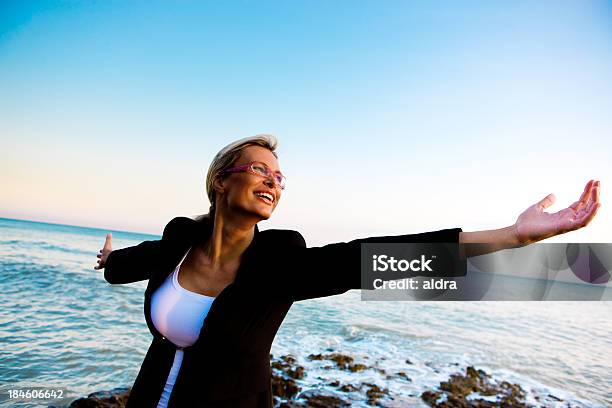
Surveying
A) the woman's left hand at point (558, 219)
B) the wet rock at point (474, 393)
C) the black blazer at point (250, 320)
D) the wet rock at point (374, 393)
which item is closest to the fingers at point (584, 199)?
the woman's left hand at point (558, 219)

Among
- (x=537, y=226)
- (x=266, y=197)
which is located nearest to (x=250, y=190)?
(x=266, y=197)

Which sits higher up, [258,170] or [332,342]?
[258,170]

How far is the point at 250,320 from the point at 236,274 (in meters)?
0.42

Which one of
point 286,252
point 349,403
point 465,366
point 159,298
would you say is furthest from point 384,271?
point 465,366

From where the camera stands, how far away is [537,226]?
1675mm

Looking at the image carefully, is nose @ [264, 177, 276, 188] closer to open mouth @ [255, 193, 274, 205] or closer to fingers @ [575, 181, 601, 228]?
open mouth @ [255, 193, 274, 205]

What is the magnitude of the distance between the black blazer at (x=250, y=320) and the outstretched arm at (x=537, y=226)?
0.41 ft

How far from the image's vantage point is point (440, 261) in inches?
77.3

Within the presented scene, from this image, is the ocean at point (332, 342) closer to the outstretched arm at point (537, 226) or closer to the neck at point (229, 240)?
the neck at point (229, 240)

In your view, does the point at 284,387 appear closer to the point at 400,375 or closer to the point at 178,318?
the point at 400,375

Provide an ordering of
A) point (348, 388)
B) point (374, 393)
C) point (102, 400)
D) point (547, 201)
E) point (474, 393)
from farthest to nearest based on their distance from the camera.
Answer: point (474, 393) → point (348, 388) → point (374, 393) → point (102, 400) → point (547, 201)

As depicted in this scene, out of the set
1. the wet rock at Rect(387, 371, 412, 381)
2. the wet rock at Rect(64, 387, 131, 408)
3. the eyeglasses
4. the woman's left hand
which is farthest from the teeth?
the wet rock at Rect(387, 371, 412, 381)

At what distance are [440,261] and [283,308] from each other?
89 cm

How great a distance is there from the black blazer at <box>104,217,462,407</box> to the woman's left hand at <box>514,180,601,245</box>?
1.02 ft
